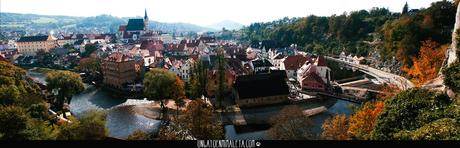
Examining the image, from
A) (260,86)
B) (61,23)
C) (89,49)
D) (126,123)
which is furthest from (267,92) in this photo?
(61,23)

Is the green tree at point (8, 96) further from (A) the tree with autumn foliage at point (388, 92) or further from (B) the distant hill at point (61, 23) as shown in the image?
(B) the distant hill at point (61, 23)

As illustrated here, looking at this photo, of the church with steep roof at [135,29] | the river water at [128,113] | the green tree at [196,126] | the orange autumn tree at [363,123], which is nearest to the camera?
the orange autumn tree at [363,123]

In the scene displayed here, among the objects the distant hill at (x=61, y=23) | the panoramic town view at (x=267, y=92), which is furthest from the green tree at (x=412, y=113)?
the distant hill at (x=61, y=23)

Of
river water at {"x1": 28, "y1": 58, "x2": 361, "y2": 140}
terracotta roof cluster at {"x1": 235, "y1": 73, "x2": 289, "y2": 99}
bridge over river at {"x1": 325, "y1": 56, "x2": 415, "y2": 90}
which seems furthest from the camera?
bridge over river at {"x1": 325, "y1": 56, "x2": 415, "y2": 90}

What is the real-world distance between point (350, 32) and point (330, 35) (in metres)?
3.19

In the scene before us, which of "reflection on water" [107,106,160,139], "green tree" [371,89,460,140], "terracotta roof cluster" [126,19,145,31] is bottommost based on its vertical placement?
"reflection on water" [107,106,160,139]

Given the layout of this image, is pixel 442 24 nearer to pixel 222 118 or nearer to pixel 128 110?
pixel 222 118

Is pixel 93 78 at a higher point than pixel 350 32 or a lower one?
lower

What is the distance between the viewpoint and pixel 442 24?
1120 inches

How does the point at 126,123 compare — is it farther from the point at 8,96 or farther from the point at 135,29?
the point at 135,29

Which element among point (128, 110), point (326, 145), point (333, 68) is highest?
point (326, 145)

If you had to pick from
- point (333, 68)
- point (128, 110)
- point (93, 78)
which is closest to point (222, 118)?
point (128, 110)

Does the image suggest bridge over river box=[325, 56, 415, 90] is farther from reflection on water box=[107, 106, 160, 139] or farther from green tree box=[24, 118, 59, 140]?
green tree box=[24, 118, 59, 140]

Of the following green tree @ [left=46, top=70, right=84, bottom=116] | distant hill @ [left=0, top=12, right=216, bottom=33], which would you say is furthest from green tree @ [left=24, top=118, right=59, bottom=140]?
distant hill @ [left=0, top=12, right=216, bottom=33]
